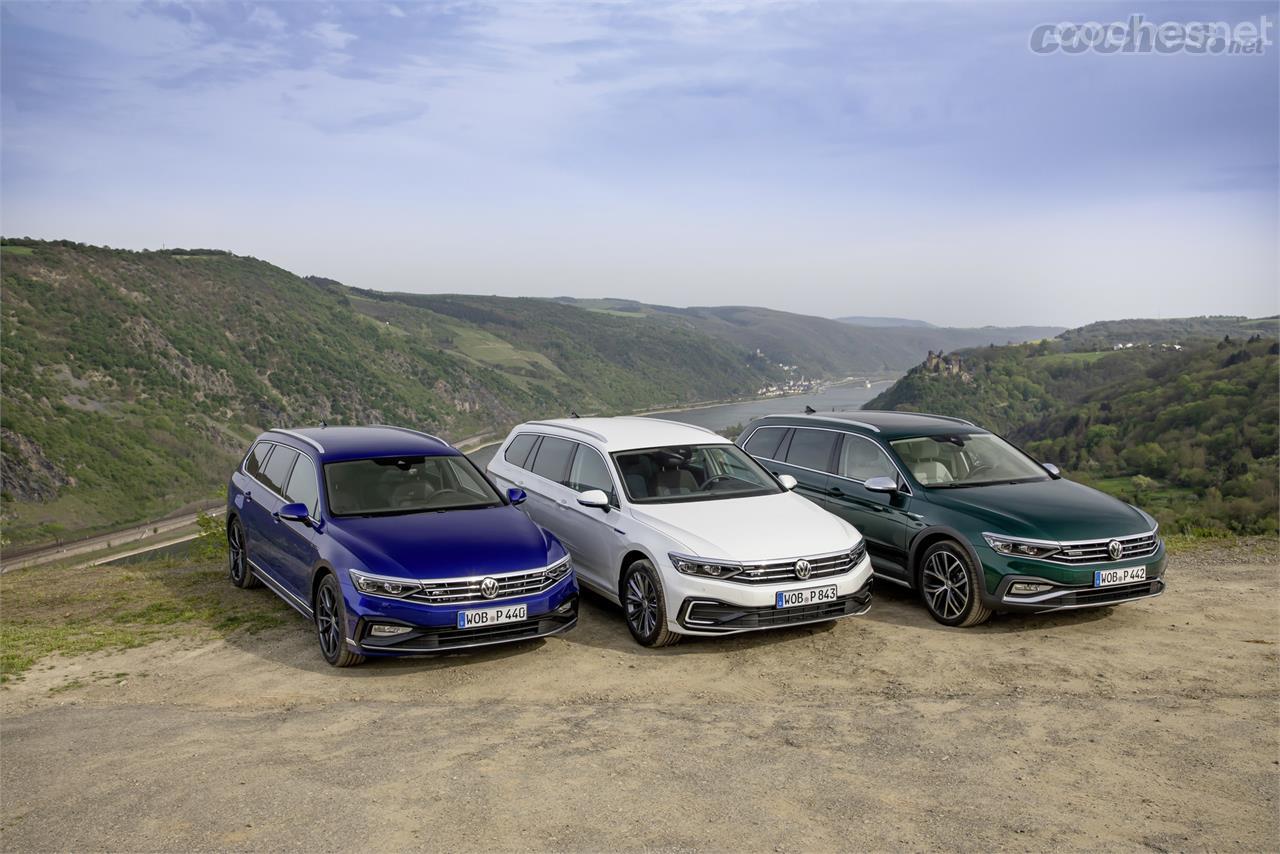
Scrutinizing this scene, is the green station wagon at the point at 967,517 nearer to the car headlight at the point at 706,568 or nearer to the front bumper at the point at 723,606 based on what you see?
the front bumper at the point at 723,606

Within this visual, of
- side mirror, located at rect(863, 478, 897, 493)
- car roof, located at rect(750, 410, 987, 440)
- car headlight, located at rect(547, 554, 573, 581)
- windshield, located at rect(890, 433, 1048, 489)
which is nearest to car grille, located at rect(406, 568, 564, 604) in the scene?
car headlight, located at rect(547, 554, 573, 581)

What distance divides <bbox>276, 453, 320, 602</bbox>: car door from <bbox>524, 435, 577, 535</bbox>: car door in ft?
7.00

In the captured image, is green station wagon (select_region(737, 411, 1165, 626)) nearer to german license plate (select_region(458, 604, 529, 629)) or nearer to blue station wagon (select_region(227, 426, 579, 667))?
blue station wagon (select_region(227, 426, 579, 667))

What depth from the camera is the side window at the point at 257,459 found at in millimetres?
9415

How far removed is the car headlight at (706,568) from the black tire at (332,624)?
7.99 feet

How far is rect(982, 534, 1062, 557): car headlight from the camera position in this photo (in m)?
7.58

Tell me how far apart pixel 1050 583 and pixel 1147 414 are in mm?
52295

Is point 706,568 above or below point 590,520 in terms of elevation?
below

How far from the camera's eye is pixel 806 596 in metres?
7.20

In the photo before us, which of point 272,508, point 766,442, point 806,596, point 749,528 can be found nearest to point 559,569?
point 749,528

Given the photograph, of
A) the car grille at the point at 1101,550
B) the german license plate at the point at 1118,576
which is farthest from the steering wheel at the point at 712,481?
the german license plate at the point at 1118,576

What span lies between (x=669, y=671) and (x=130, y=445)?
4093 inches

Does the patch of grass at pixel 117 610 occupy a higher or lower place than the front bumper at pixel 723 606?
lower

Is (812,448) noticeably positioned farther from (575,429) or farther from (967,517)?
(575,429)
